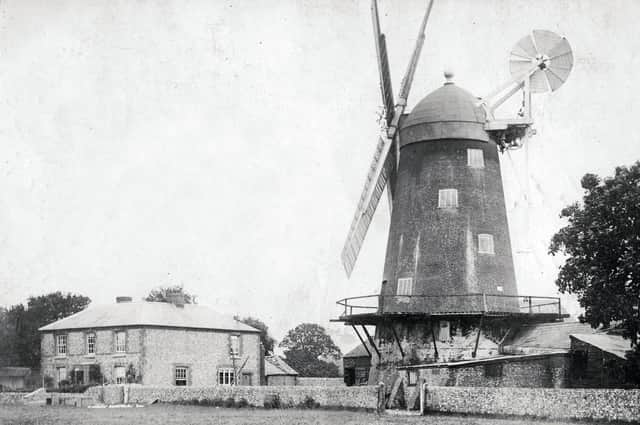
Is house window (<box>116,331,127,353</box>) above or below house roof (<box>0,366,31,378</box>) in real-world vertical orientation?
above

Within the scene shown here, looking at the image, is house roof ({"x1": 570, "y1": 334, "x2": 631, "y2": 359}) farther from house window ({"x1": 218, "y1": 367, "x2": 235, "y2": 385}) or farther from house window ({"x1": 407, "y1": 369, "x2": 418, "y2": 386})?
house window ({"x1": 218, "y1": 367, "x2": 235, "y2": 385})

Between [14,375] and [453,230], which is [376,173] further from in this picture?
[14,375]

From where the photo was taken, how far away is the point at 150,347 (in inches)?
1790

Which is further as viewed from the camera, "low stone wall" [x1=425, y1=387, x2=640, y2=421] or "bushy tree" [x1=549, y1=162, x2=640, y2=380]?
"bushy tree" [x1=549, y1=162, x2=640, y2=380]

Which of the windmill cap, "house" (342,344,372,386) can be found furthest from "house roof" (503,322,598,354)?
"house" (342,344,372,386)

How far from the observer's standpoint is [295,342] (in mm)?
78625

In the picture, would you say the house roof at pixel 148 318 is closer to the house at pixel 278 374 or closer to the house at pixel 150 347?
the house at pixel 150 347

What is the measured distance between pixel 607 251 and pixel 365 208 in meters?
11.7

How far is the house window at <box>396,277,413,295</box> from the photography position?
3103cm

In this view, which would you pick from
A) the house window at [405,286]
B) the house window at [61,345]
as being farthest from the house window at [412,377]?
the house window at [61,345]

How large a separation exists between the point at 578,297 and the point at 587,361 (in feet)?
11.0

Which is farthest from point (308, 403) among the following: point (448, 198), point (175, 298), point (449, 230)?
point (175, 298)

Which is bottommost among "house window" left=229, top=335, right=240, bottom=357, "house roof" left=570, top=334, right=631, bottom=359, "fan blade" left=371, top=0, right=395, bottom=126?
"house window" left=229, top=335, right=240, bottom=357

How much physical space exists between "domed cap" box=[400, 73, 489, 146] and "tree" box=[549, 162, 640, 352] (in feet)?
24.3
